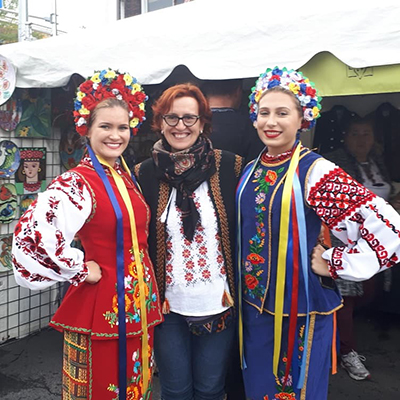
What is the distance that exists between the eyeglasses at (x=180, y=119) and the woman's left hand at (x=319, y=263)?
74 cm

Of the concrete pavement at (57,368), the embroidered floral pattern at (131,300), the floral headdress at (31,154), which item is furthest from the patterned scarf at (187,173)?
the floral headdress at (31,154)

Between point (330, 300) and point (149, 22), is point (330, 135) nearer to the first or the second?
point (149, 22)

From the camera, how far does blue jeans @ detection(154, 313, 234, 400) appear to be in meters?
1.98

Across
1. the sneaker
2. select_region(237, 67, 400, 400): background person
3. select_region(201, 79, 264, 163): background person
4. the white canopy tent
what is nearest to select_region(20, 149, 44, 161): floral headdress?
the white canopy tent

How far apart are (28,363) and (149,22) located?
258 centimetres

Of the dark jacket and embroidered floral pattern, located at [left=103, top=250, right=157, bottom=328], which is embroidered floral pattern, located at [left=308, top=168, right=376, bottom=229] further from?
embroidered floral pattern, located at [left=103, top=250, right=157, bottom=328]

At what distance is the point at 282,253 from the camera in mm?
1806

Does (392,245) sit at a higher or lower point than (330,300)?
higher

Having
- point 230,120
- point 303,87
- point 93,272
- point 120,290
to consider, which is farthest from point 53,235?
point 230,120

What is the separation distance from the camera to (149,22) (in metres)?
3.00

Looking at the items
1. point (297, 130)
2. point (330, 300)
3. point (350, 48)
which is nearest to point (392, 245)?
point (330, 300)

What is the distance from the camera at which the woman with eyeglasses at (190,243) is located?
6.24ft

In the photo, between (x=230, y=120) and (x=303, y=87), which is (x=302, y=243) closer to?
(x=303, y=87)

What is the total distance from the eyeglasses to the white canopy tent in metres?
0.56
